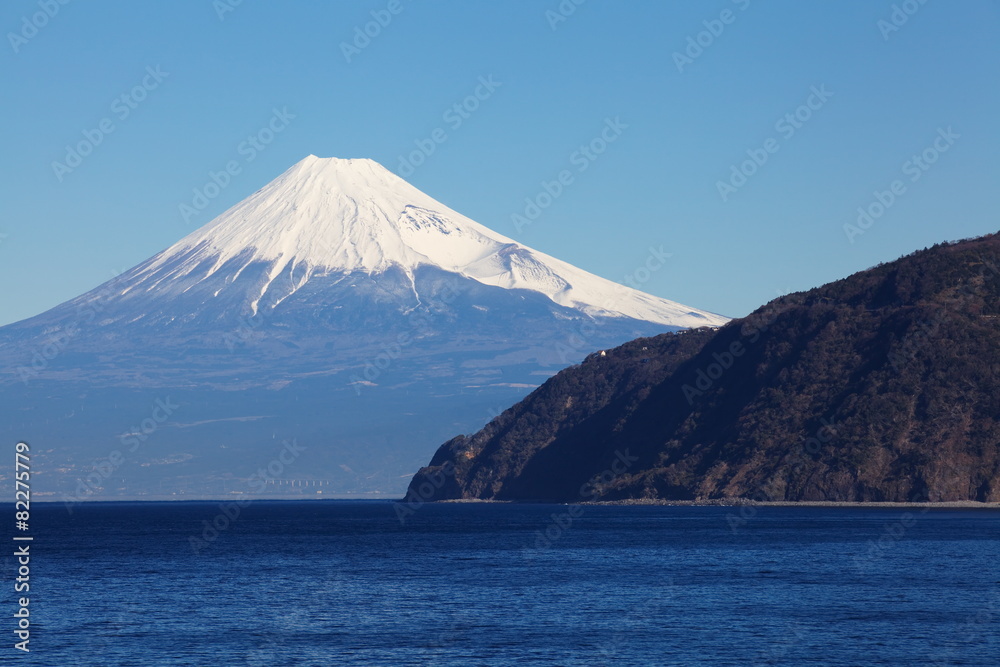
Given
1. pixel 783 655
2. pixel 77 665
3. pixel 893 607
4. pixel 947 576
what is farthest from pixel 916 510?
pixel 77 665

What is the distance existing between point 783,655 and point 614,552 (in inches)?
1913

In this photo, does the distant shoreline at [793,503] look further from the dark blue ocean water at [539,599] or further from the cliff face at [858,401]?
the dark blue ocean water at [539,599]

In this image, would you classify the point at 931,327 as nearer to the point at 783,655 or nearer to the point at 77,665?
the point at 783,655

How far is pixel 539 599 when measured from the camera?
73.4 m

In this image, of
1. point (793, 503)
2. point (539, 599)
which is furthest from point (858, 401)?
point (539, 599)

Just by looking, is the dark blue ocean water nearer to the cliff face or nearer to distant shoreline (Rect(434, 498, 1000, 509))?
distant shoreline (Rect(434, 498, 1000, 509))

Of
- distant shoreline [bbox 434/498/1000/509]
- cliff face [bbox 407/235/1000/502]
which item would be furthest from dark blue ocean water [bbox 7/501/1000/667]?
cliff face [bbox 407/235/1000/502]

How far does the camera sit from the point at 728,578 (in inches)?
3228

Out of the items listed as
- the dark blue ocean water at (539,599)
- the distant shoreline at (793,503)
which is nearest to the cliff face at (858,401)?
the distant shoreline at (793,503)

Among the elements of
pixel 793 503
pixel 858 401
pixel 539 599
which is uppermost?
pixel 858 401

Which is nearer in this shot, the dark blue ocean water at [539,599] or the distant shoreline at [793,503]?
the dark blue ocean water at [539,599]

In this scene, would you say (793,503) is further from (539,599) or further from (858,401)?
(539,599)

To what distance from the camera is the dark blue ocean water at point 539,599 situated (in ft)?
185

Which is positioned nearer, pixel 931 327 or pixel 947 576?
pixel 947 576
